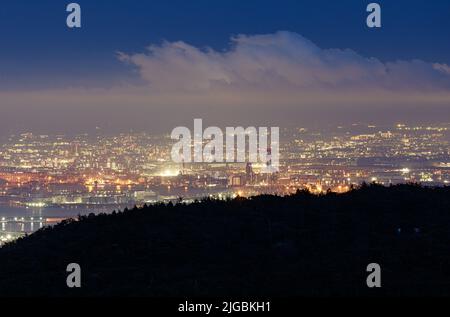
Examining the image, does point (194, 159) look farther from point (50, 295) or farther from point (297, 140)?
point (50, 295)

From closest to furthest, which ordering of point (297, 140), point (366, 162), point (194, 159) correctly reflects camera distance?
point (366, 162), point (194, 159), point (297, 140)

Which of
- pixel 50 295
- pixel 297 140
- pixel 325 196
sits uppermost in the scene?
pixel 297 140

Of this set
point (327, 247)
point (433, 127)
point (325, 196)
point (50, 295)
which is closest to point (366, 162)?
point (433, 127)
